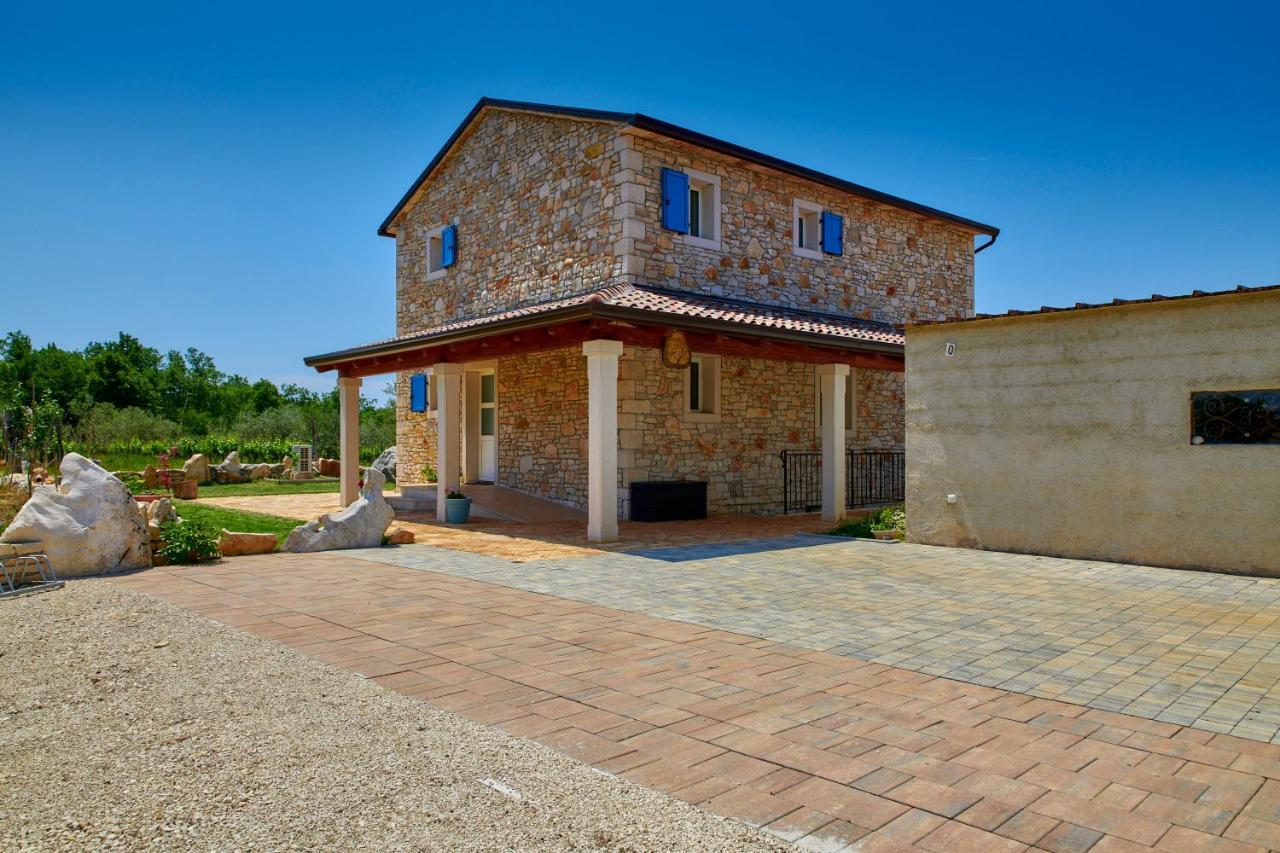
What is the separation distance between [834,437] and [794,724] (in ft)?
30.0

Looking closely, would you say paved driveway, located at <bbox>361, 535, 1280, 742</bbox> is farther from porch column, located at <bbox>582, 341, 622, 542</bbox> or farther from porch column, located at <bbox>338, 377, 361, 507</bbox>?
porch column, located at <bbox>338, 377, 361, 507</bbox>

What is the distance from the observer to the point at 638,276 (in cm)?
1255

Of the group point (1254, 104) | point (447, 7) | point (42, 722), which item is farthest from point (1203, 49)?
point (42, 722)

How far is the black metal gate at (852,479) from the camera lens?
49.3 feet

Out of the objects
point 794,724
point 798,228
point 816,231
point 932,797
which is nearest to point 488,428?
point 798,228

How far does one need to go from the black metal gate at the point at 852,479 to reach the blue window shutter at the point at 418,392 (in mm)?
7679

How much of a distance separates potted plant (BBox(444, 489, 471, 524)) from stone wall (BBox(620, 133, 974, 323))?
470 centimetres

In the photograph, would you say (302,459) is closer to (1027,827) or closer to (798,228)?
(798,228)

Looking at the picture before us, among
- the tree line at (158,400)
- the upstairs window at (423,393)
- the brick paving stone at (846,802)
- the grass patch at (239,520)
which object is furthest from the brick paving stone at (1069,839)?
the tree line at (158,400)

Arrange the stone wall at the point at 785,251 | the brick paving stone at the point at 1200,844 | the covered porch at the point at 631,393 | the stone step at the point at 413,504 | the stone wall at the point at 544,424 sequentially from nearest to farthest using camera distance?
the brick paving stone at the point at 1200,844
the covered porch at the point at 631,393
the stone wall at the point at 785,251
the stone wall at the point at 544,424
the stone step at the point at 413,504

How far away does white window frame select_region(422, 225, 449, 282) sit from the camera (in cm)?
1736

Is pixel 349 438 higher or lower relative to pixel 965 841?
higher

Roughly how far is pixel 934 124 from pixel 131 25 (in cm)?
1321

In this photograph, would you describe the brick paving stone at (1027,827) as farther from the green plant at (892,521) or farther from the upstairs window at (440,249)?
A: the upstairs window at (440,249)
